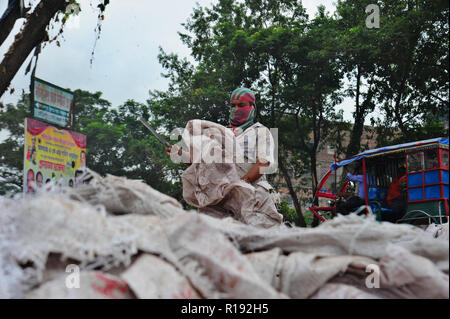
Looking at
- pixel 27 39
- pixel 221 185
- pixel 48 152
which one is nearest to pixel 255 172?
pixel 221 185

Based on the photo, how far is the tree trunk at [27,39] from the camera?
451 cm

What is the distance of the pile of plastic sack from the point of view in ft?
3.57

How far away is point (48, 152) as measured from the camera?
21.7ft

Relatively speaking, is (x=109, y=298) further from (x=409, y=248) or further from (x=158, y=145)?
(x=158, y=145)

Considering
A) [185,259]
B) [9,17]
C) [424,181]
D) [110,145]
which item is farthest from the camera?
[110,145]

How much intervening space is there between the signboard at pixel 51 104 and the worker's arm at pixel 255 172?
434 centimetres

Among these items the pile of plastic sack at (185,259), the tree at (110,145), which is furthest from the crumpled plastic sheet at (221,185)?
the tree at (110,145)

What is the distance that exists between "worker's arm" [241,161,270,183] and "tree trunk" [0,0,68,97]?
8.65ft

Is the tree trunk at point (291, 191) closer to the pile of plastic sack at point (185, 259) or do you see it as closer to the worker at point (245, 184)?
the worker at point (245, 184)

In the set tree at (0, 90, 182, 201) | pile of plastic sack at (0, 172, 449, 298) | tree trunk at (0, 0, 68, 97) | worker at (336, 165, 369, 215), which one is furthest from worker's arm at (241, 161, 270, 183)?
tree at (0, 90, 182, 201)

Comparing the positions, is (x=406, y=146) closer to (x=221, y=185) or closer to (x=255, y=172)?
(x=255, y=172)

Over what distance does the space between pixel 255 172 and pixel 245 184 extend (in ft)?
0.43

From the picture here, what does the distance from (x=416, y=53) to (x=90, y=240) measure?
14112mm

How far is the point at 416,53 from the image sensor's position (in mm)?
13516
